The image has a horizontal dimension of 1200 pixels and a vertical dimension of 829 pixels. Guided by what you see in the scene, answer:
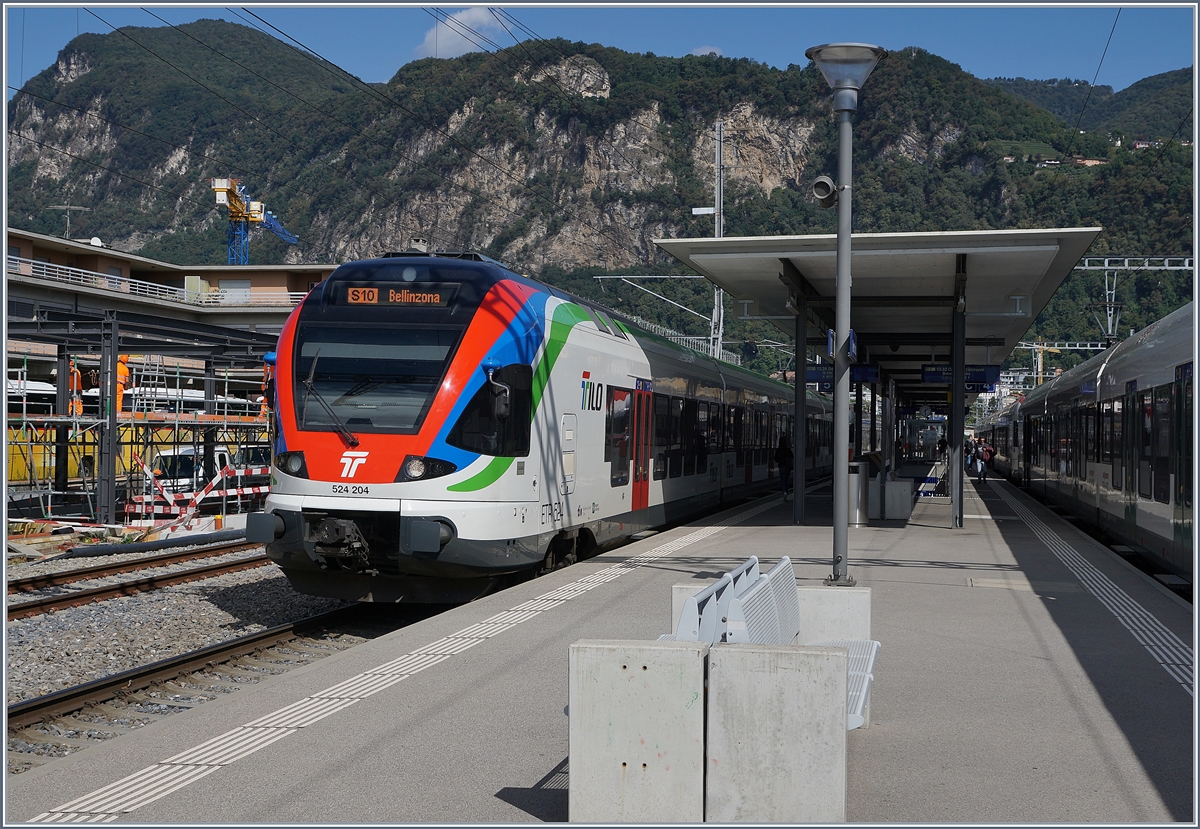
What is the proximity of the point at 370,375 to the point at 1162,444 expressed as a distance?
892cm

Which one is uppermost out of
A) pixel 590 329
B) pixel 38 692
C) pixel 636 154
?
pixel 636 154

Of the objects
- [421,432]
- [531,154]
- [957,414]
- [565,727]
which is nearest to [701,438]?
[957,414]

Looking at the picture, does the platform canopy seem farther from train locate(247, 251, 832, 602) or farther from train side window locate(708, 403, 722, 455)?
train locate(247, 251, 832, 602)

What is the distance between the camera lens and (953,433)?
19.3 metres

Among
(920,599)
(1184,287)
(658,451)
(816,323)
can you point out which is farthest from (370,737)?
(1184,287)

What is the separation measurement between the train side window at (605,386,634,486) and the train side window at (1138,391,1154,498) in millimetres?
6443

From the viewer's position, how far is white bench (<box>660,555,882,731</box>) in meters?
5.27

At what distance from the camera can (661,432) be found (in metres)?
17.8

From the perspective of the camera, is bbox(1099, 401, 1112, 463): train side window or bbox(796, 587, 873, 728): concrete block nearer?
bbox(796, 587, 873, 728): concrete block

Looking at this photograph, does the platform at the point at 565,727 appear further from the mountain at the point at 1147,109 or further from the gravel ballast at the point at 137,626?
the mountain at the point at 1147,109

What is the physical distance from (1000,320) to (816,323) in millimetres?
4056

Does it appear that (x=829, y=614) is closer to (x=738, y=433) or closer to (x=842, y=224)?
(x=842, y=224)

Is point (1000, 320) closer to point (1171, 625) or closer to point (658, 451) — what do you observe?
point (658, 451)

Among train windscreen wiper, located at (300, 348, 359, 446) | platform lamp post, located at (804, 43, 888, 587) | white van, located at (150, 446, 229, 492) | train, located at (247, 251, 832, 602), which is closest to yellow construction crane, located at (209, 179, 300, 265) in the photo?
white van, located at (150, 446, 229, 492)
